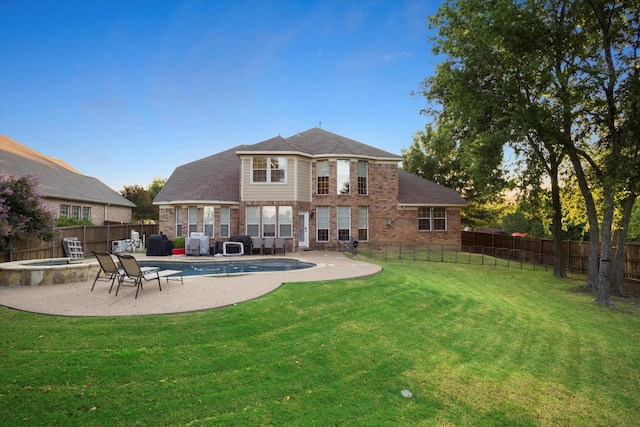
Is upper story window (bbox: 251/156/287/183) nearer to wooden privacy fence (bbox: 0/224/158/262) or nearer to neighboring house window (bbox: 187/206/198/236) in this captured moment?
neighboring house window (bbox: 187/206/198/236)

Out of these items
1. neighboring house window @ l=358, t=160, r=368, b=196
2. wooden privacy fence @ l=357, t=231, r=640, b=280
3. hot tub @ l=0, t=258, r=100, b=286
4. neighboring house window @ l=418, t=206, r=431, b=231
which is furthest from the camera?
neighboring house window @ l=418, t=206, r=431, b=231

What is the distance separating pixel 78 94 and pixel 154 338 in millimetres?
20849

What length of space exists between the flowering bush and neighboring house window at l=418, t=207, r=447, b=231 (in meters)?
20.5

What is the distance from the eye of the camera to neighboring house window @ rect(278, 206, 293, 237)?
21828mm

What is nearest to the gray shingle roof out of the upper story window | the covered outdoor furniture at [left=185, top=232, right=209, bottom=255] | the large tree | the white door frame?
the upper story window

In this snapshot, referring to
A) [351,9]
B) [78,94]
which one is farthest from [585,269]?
[78,94]

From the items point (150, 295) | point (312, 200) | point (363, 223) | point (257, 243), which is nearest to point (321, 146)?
point (312, 200)

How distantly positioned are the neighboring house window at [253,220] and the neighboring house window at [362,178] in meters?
6.93

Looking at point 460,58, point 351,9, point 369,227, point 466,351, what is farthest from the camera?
point 369,227

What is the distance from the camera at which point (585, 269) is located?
2044 cm

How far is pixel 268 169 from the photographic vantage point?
21.7 meters

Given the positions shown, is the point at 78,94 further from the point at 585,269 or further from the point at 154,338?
the point at 585,269

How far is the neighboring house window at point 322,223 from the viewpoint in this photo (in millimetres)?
23406

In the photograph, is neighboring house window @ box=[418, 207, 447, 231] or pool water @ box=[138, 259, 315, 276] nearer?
pool water @ box=[138, 259, 315, 276]
